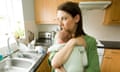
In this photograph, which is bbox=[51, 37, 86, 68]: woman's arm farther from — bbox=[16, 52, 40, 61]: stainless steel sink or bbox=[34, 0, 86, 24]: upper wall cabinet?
bbox=[34, 0, 86, 24]: upper wall cabinet

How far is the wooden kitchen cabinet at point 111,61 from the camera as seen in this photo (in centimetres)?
248

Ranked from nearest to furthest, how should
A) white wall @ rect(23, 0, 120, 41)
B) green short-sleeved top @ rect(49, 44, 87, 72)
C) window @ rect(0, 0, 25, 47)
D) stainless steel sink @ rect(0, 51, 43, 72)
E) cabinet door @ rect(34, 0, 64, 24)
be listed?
green short-sleeved top @ rect(49, 44, 87, 72) < stainless steel sink @ rect(0, 51, 43, 72) < window @ rect(0, 0, 25, 47) < cabinet door @ rect(34, 0, 64, 24) < white wall @ rect(23, 0, 120, 41)

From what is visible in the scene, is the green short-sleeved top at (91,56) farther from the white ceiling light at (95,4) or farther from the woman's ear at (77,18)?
the white ceiling light at (95,4)

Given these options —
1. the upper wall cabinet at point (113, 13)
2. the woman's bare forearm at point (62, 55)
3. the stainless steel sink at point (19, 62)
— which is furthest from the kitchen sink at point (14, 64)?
the upper wall cabinet at point (113, 13)

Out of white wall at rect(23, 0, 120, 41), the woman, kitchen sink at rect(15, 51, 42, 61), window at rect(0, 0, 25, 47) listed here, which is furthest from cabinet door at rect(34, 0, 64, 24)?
the woman

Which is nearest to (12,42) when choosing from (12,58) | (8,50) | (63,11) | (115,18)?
(8,50)

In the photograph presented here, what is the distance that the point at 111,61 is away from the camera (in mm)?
2508

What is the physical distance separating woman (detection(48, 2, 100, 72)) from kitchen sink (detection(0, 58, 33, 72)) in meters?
1.10

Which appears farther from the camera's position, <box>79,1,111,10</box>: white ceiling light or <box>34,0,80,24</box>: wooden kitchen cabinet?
<box>34,0,80,24</box>: wooden kitchen cabinet

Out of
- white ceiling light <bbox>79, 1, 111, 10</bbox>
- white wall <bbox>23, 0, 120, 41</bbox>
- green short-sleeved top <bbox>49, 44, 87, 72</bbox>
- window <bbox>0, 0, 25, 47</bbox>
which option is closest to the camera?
green short-sleeved top <bbox>49, 44, 87, 72</bbox>

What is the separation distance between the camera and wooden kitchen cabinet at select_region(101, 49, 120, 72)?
248 centimetres

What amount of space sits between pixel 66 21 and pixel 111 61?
2185mm

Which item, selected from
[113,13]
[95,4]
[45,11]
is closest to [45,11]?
[45,11]

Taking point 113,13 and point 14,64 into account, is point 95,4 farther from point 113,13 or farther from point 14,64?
point 14,64
